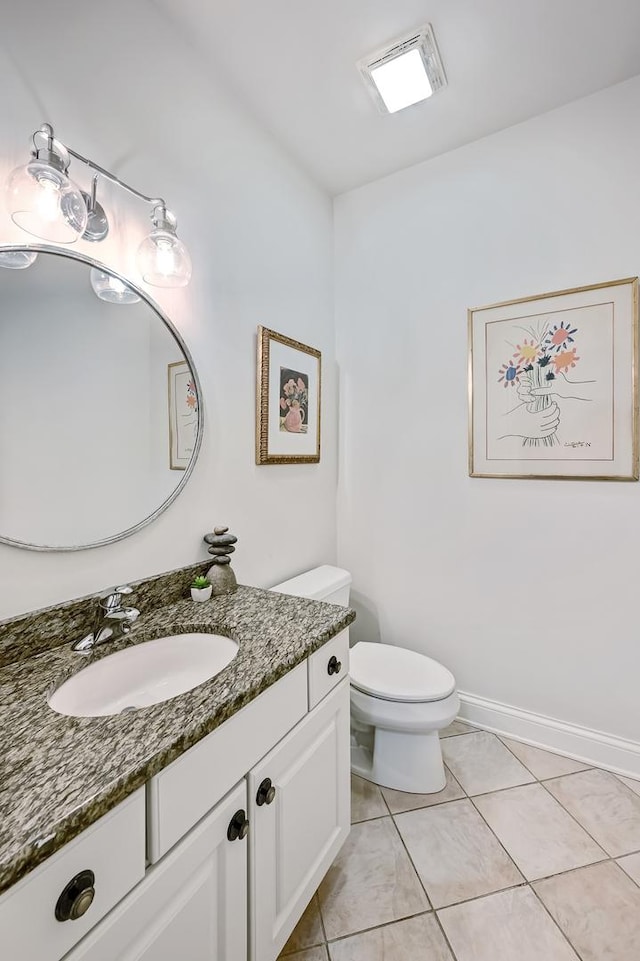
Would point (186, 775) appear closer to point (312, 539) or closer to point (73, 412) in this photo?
point (73, 412)

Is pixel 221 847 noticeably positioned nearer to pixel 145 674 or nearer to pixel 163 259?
pixel 145 674

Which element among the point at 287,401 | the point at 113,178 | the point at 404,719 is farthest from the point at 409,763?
the point at 113,178

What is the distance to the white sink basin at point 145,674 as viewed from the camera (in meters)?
0.93

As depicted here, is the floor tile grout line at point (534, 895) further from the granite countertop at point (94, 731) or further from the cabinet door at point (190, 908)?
the granite countertop at point (94, 731)

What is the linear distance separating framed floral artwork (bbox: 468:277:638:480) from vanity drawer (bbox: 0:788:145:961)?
1.70 metres

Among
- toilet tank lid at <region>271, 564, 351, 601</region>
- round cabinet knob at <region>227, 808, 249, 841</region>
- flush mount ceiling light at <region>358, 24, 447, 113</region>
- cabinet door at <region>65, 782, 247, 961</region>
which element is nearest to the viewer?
cabinet door at <region>65, 782, 247, 961</region>

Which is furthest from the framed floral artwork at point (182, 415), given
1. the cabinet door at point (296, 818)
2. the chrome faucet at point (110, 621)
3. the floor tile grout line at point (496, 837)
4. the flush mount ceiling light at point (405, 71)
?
the floor tile grout line at point (496, 837)

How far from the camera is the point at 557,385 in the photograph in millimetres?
1711

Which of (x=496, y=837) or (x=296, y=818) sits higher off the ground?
(x=296, y=818)

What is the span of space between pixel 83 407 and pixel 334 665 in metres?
0.98

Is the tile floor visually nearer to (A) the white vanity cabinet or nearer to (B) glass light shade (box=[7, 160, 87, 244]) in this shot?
(A) the white vanity cabinet

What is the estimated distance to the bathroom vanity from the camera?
1.76 feet

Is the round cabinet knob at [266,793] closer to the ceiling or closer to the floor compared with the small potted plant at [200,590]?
closer to the floor

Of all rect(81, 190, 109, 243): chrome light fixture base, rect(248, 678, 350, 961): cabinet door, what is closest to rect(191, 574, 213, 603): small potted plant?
rect(248, 678, 350, 961): cabinet door
